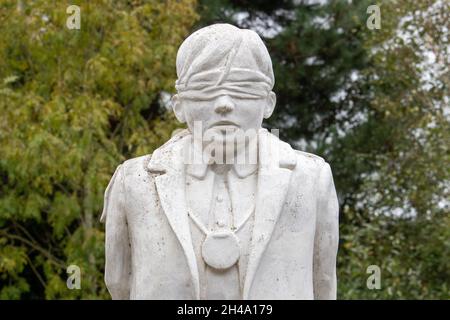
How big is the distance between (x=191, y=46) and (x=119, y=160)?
8.55 meters

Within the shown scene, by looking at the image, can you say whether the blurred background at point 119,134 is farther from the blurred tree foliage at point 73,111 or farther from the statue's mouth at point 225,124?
the statue's mouth at point 225,124

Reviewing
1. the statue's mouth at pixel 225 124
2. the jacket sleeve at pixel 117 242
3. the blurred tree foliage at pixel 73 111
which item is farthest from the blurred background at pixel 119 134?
the statue's mouth at pixel 225 124

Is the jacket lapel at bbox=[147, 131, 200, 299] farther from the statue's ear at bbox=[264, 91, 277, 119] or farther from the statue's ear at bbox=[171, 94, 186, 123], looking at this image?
the statue's ear at bbox=[264, 91, 277, 119]

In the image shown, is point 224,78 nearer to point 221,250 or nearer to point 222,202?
point 222,202

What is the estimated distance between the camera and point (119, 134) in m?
16.2

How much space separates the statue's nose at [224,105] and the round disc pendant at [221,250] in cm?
62

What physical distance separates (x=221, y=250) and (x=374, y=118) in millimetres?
12320

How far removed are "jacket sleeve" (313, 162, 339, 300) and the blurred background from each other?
7.79m

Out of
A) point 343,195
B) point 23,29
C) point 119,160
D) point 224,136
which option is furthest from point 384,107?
point 224,136

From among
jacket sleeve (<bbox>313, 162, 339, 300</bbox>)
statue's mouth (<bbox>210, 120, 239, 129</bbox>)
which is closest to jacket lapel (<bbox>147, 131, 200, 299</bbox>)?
statue's mouth (<bbox>210, 120, 239, 129</bbox>)

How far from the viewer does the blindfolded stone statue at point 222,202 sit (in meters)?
6.43
